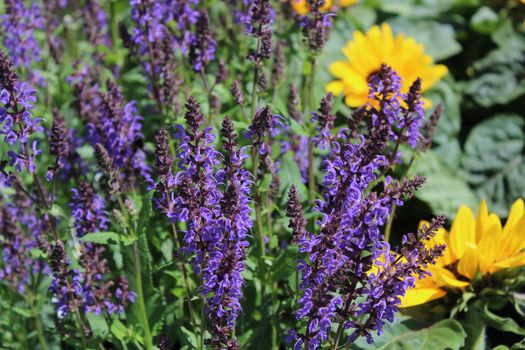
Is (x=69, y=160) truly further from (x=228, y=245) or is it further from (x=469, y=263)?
(x=469, y=263)

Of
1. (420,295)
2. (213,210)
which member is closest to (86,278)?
(213,210)

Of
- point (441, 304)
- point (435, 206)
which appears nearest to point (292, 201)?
point (441, 304)

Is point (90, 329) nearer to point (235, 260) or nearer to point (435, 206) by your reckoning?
point (235, 260)

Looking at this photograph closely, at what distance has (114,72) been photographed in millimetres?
4535

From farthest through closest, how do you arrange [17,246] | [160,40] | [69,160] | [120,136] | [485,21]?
[485,21], [69,160], [160,40], [17,246], [120,136]

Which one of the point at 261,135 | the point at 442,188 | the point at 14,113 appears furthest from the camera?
the point at 442,188

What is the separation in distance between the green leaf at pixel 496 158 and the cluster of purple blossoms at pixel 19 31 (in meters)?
2.99

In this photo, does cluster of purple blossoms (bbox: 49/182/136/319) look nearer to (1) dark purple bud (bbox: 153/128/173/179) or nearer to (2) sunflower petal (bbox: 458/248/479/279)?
(1) dark purple bud (bbox: 153/128/173/179)

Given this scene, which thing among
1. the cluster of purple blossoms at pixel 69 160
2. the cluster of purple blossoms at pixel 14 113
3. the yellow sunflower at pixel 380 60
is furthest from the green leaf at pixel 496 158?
the cluster of purple blossoms at pixel 14 113

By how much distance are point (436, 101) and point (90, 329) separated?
304cm

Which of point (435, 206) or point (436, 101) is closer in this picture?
point (435, 206)

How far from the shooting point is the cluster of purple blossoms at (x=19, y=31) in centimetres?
391

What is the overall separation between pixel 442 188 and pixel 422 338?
1707 millimetres

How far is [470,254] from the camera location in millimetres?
2961
